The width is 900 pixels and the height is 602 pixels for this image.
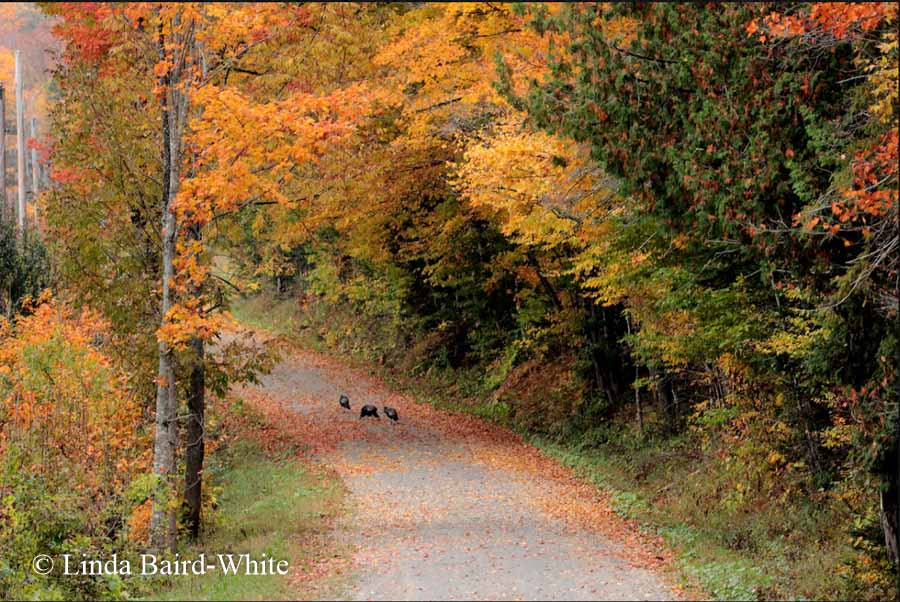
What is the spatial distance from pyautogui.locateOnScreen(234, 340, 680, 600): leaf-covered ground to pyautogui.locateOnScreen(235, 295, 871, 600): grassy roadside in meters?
0.48

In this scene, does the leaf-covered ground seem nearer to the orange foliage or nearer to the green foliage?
the orange foliage

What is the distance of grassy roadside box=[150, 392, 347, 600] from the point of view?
997 cm

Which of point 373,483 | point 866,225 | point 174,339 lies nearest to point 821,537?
point 866,225

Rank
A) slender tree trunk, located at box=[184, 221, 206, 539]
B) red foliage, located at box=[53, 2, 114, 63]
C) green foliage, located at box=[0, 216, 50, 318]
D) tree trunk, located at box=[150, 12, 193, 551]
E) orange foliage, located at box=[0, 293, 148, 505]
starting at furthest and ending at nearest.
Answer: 1. green foliage, located at box=[0, 216, 50, 318]
2. slender tree trunk, located at box=[184, 221, 206, 539]
3. orange foliage, located at box=[0, 293, 148, 505]
4. red foliage, located at box=[53, 2, 114, 63]
5. tree trunk, located at box=[150, 12, 193, 551]

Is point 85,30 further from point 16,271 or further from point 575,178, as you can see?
point 16,271

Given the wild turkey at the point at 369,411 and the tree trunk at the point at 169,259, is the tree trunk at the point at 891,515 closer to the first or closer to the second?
the tree trunk at the point at 169,259

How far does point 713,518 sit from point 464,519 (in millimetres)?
3716

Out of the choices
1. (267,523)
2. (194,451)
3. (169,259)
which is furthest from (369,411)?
(169,259)

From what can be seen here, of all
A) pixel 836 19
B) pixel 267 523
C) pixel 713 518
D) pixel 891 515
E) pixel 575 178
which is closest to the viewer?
pixel 836 19

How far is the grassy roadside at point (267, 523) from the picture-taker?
9.97 m

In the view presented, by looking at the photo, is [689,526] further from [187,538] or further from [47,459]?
[47,459]

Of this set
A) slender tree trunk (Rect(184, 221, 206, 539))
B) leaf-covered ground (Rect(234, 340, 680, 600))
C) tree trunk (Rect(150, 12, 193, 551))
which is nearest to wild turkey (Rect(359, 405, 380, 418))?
leaf-covered ground (Rect(234, 340, 680, 600))

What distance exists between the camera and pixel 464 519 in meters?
13.6

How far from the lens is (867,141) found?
371 inches
